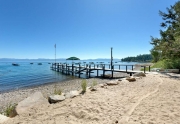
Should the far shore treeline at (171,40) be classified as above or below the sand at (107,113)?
above

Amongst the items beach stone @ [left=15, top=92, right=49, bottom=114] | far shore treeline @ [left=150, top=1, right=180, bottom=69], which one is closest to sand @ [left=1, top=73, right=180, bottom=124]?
beach stone @ [left=15, top=92, right=49, bottom=114]

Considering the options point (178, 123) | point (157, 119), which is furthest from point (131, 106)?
point (178, 123)

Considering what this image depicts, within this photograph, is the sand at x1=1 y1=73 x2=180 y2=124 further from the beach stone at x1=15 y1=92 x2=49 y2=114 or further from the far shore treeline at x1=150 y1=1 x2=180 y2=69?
the far shore treeline at x1=150 y1=1 x2=180 y2=69

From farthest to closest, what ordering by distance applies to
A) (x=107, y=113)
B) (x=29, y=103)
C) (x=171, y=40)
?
(x=171, y=40) → (x=29, y=103) → (x=107, y=113)

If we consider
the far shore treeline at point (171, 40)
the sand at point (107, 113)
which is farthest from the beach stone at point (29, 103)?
the far shore treeline at point (171, 40)

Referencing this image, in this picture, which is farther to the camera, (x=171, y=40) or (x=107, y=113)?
(x=171, y=40)

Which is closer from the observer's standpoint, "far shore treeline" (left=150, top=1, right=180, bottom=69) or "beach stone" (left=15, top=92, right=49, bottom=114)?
"beach stone" (left=15, top=92, right=49, bottom=114)

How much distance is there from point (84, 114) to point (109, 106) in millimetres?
1066

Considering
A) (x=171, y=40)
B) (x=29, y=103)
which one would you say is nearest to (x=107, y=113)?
(x=29, y=103)

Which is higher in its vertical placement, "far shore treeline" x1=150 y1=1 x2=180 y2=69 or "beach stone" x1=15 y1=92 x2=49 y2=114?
"far shore treeline" x1=150 y1=1 x2=180 y2=69

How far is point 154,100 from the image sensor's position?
18.3ft

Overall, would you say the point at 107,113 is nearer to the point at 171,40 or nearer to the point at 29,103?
the point at 29,103

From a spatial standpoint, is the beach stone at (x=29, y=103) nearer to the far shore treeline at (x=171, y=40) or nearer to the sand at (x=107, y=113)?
the sand at (x=107, y=113)

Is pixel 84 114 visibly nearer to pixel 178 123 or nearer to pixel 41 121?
pixel 41 121
